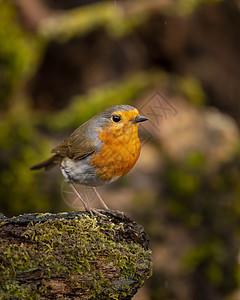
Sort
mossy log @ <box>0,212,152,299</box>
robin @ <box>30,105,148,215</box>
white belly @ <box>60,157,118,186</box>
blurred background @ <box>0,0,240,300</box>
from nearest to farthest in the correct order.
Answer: mossy log @ <box>0,212,152,299</box>, robin @ <box>30,105,148,215</box>, white belly @ <box>60,157,118,186</box>, blurred background @ <box>0,0,240,300</box>

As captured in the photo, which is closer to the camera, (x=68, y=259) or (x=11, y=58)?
(x=68, y=259)

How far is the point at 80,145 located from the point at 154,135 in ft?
7.09

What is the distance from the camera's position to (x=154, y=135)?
534 cm

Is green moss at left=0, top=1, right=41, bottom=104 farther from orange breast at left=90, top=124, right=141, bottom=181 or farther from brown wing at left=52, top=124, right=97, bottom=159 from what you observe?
orange breast at left=90, top=124, right=141, bottom=181

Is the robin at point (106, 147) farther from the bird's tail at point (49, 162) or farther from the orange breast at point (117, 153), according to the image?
the bird's tail at point (49, 162)

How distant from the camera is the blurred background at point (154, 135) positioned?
7035mm

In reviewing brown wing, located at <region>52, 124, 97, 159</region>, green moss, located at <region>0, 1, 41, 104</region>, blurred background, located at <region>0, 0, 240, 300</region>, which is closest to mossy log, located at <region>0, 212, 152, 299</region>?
brown wing, located at <region>52, 124, 97, 159</region>

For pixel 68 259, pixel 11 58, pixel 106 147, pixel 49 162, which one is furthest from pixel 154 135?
pixel 11 58

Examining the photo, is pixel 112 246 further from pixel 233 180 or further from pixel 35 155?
pixel 233 180

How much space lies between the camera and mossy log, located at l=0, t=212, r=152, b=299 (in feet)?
8.46

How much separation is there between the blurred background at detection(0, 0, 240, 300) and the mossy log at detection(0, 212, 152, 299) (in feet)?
7.32

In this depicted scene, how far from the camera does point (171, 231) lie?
736 cm

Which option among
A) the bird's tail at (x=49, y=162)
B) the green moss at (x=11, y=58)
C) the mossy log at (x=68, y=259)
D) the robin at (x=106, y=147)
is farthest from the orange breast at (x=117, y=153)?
the green moss at (x=11, y=58)

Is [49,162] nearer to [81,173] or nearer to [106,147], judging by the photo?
[81,173]
